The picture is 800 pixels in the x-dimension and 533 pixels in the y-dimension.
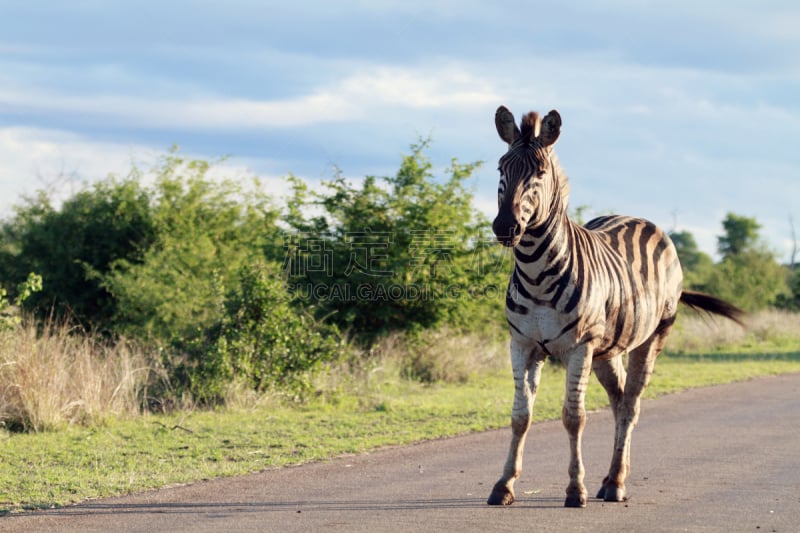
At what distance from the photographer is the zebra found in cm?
602

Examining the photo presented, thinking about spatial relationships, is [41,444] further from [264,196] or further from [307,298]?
[264,196]

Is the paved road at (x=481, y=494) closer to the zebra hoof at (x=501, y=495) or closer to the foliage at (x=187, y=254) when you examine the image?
the zebra hoof at (x=501, y=495)

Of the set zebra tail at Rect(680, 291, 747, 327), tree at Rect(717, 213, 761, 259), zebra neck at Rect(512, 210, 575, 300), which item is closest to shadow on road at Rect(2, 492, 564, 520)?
zebra neck at Rect(512, 210, 575, 300)

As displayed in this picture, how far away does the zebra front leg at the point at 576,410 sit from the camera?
6.20m

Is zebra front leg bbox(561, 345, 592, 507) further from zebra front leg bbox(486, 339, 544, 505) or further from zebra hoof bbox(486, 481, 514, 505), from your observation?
zebra hoof bbox(486, 481, 514, 505)

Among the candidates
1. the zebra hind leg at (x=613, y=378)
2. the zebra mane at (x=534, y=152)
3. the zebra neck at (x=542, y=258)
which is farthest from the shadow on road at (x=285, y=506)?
the zebra mane at (x=534, y=152)

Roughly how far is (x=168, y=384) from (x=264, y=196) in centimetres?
1010

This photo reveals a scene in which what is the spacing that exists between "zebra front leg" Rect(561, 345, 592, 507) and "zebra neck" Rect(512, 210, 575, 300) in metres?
0.53

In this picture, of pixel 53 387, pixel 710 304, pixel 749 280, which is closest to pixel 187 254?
pixel 53 387

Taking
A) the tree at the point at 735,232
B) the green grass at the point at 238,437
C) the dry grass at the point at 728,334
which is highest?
the tree at the point at 735,232

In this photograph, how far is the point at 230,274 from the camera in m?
18.9

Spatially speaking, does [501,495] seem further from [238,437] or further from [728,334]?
[728,334]

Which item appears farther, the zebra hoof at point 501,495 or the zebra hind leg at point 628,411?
the zebra hind leg at point 628,411

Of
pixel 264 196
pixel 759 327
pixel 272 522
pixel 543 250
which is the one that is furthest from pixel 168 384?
pixel 759 327
